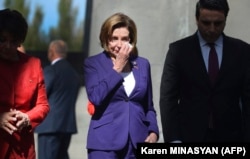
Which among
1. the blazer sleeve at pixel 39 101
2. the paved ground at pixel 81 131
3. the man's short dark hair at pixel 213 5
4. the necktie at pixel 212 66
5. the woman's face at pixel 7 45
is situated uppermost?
the man's short dark hair at pixel 213 5

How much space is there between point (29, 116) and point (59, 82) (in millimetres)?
4425

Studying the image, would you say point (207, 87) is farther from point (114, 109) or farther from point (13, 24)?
point (13, 24)

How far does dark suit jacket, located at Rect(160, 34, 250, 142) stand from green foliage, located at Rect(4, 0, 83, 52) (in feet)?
20.7

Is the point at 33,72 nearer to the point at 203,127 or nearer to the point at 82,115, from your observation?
the point at 203,127

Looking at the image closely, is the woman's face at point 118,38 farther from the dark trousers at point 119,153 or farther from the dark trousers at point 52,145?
the dark trousers at point 52,145

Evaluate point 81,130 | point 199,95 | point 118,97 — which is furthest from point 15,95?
point 81,130

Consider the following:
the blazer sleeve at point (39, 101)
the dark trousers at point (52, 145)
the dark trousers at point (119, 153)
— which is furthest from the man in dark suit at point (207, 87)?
the dark trousers at point (52, 145)

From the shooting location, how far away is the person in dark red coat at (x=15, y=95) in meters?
5.79

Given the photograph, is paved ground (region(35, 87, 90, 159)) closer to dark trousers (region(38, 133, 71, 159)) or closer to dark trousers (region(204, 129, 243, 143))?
dark trousers (region(38, 133, 71, 159))

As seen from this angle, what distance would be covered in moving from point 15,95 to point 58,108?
4558mm

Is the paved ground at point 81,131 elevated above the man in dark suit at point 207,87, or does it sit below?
below

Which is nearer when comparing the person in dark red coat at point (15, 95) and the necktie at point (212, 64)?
the person in dark red coat at point (15, 95)

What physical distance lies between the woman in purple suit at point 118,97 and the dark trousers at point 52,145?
4.29m

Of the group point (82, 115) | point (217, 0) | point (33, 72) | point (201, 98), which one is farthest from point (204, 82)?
point (82, 115)
